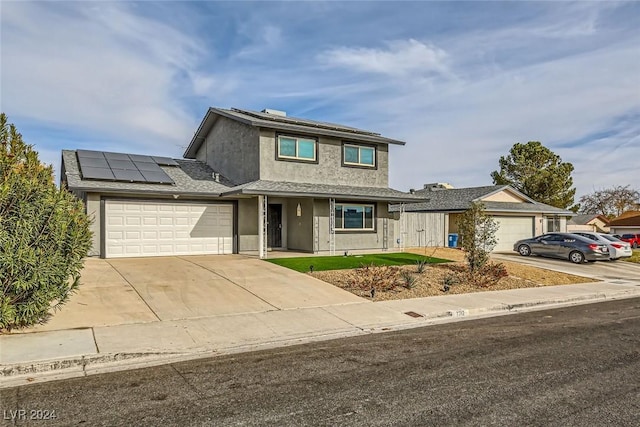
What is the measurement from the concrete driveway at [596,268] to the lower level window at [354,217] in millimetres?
7456

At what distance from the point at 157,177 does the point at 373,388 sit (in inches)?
612

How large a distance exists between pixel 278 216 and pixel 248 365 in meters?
15.4

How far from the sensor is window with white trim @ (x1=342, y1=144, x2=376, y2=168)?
20688 millimetres

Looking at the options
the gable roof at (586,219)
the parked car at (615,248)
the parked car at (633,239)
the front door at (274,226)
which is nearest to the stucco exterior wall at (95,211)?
the front door at (274,226)

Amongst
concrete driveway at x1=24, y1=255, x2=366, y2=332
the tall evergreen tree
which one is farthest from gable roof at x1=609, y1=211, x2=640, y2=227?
concrete driveway at x1=24, y1=255, x2=366, y2=332

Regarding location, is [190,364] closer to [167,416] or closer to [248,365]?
[248,365]

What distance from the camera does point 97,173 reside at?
17.2 m

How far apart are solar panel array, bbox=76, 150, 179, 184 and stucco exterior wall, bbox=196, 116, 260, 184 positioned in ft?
8.03

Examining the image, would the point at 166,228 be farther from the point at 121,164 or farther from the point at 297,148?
the point at 297,148

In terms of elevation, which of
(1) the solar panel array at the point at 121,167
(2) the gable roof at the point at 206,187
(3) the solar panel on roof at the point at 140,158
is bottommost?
(2) the gable roof at the point at 206,187

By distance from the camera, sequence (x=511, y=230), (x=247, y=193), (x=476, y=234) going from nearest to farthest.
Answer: (x=476, y=234), (x=247, y=193), (x=511, y=230)

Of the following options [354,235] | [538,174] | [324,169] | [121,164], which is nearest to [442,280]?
[354,235]

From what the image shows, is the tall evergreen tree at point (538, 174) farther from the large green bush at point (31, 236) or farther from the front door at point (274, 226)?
the large green bush at point (31, 236)

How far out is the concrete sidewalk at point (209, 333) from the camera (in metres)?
6.00
